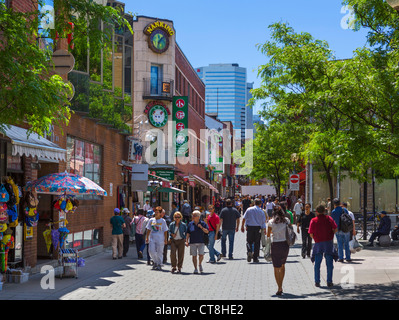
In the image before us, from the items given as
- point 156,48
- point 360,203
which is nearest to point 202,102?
point 156,48

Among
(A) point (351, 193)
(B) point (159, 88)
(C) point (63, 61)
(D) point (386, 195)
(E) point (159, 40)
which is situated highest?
(E) point (159, 40)

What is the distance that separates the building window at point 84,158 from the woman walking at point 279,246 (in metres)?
8.63

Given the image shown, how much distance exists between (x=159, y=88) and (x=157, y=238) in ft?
85.1

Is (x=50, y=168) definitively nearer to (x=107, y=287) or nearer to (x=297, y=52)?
(x=107, y=287)

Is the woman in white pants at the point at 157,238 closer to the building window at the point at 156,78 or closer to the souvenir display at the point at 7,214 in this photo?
the souvenir display at the point at 7,214

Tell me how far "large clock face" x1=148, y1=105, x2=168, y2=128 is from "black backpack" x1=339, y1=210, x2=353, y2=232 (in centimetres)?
2528

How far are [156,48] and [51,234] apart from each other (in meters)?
27.8

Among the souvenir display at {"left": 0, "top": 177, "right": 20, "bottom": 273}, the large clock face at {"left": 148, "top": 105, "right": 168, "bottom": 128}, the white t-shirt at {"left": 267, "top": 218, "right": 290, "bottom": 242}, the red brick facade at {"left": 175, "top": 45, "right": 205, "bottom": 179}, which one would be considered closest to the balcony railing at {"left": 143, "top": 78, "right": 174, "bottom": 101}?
the large clock face at {"left": 148, "top": 105, "right": 168, "bottom": 128}

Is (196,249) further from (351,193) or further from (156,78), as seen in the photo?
(156,78)

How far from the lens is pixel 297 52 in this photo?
2039 centimetres

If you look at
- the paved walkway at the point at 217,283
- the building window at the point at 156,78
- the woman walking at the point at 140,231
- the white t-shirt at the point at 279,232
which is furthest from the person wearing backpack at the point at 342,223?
the building window at the point at 156,78

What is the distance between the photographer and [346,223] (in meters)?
16.3

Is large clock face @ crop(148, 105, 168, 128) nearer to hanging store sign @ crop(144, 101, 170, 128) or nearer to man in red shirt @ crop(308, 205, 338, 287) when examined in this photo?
hanging store sign @ crop(144, 101, 170, 128)

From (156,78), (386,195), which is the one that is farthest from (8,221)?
(386,195)
